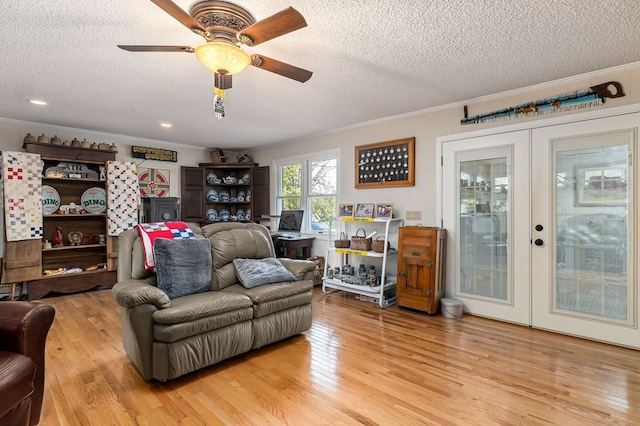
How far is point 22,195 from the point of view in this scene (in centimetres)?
420

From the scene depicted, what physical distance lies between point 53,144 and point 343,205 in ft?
13.6

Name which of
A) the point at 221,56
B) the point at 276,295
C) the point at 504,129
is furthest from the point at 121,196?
the point at 504,129

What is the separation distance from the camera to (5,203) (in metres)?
4.07

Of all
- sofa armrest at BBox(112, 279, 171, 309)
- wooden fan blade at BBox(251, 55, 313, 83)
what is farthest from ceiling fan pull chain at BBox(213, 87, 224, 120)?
sofa armrest at BBox(112, 279, 171, 309)

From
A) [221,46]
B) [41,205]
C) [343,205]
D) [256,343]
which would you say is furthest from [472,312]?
[41,205]

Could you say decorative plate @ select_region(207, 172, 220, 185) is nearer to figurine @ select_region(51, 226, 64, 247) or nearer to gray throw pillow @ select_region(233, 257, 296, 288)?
figurine @ select_region(51, 226, 64, 247)

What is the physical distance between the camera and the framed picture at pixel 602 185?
2891mm

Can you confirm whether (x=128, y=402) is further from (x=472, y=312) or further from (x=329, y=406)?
(x=472, y=312)

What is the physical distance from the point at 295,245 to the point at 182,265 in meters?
2.55

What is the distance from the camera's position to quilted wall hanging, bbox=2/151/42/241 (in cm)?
409

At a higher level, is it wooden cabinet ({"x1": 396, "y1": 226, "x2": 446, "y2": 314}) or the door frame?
the door frame

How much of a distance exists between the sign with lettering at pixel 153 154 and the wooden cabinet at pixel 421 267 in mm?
4356

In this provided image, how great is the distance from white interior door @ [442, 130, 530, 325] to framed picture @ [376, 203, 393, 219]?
68cm

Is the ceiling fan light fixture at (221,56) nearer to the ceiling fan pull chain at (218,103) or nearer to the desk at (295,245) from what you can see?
the ceiling fan pull chain at (218,103)
